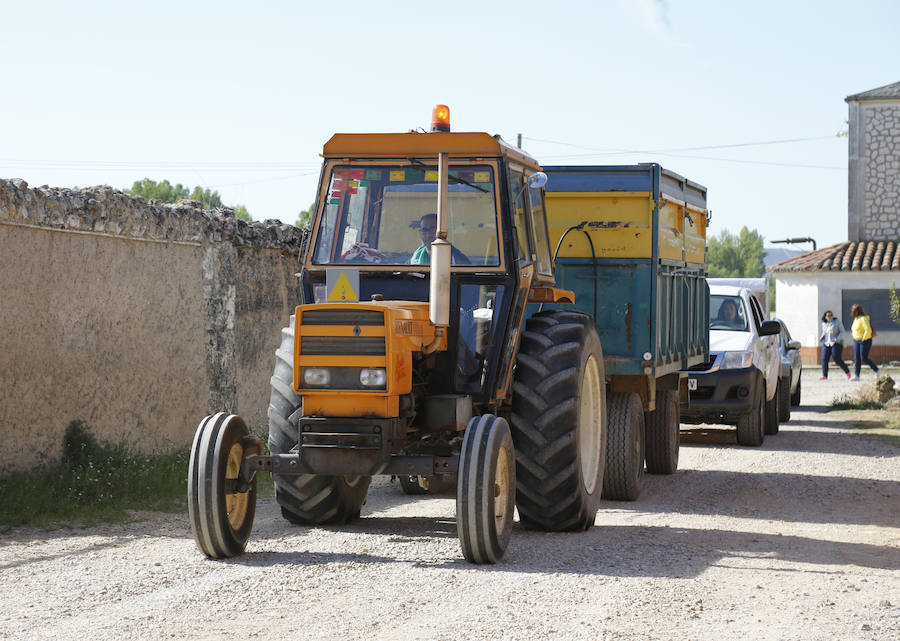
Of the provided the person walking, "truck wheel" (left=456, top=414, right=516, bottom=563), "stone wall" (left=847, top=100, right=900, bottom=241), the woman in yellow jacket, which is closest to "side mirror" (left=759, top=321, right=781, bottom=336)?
"truck wheel" (left=456, top=414, right=516, bottom=563)

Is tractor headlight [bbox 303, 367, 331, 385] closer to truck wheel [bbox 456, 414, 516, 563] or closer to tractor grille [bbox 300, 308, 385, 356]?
tractor grille [bbox 300, 308, 385, 356]

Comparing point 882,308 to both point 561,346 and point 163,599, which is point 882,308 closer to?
point 561,346

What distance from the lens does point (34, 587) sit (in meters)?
6.66

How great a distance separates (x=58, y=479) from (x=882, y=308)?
29.9 metres

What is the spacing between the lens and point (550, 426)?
7852 millimetres

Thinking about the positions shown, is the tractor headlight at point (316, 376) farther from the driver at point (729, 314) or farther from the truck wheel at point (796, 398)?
the truck wheel at point (796, 398)

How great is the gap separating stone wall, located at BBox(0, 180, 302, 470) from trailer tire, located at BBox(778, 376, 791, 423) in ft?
25.7

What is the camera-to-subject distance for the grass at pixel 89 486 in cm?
899

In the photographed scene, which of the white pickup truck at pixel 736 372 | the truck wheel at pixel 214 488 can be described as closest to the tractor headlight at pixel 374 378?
the truck wheel at pixel 214 488

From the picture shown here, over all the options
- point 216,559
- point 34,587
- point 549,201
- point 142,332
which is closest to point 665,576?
point 216,559

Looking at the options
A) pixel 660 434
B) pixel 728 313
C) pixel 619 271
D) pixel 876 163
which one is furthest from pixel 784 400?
pixel 876 163

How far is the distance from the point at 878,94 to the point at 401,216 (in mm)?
30517

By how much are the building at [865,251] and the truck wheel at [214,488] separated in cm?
3009

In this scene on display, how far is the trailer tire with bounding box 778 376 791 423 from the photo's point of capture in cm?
1784
